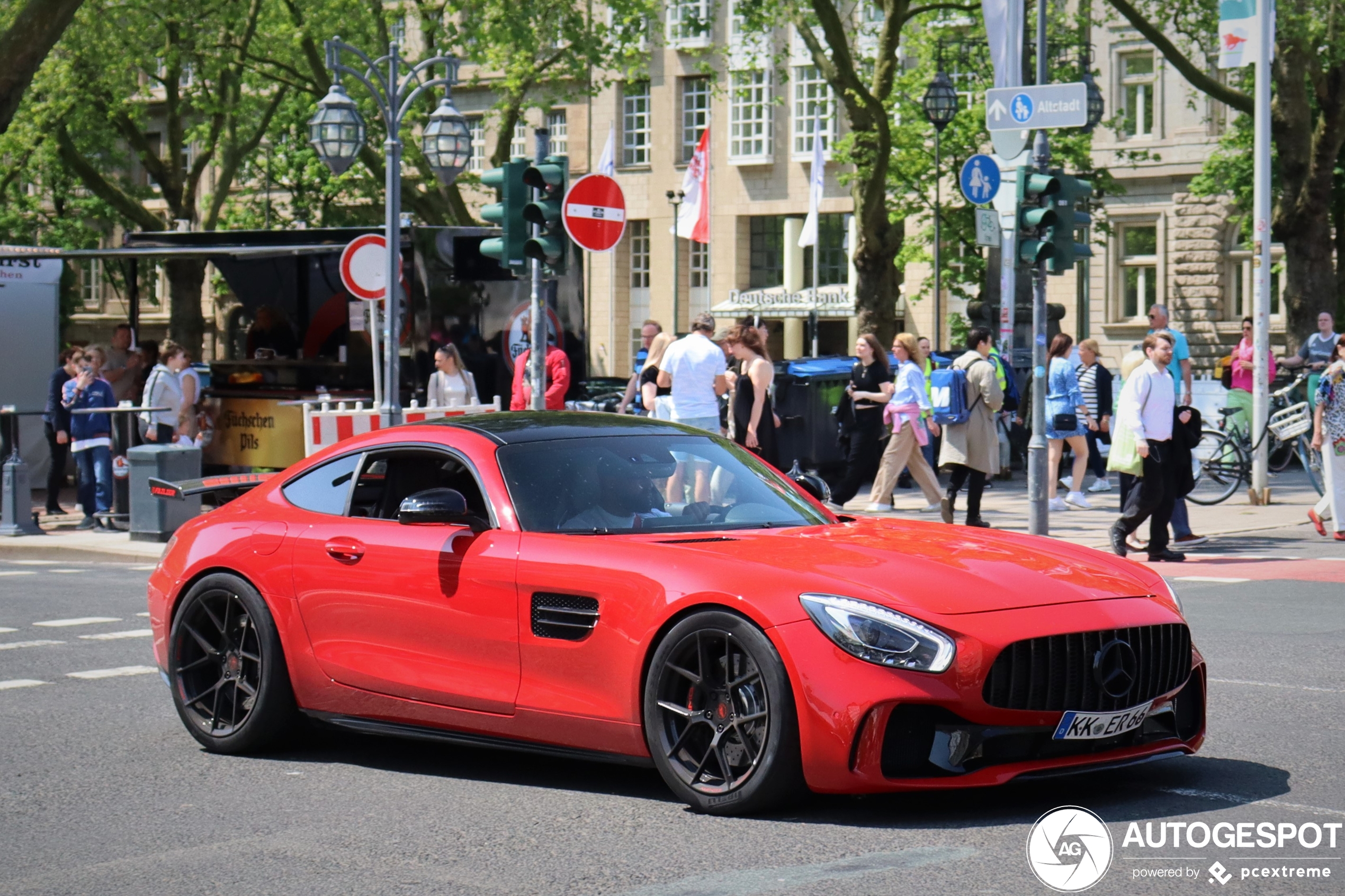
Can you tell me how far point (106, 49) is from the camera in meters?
35.3

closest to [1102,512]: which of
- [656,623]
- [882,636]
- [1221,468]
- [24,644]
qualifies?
[1221,468]

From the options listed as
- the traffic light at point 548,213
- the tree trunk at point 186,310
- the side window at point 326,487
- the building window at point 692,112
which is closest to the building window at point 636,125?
the building window at point 692,112

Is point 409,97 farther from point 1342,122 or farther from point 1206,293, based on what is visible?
point 1206,293

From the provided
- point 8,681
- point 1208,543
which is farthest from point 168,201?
point 8,681

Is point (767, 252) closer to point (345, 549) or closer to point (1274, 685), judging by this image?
point (1274, 685)

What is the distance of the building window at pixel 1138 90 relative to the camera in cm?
4750

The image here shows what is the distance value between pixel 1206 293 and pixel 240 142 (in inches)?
945

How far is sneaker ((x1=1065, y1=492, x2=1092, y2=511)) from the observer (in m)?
19.2

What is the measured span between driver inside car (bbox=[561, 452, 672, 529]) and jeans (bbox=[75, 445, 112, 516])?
14450mm

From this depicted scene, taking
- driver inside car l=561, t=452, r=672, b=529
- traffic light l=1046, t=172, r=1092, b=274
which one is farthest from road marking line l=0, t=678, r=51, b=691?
traffic light l=1046, t=172, r=1092, b=274

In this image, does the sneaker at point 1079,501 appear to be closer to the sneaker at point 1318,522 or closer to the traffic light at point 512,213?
the sneaker at point 1318,522

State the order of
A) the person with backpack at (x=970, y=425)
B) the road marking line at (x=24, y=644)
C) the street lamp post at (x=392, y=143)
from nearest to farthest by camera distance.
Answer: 1. the road marking line at (x=24, y=644)
2. the person with backpack at (x=970, y=425)
3. the street lamp post at (x=392, y=143)

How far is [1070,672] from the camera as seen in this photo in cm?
575

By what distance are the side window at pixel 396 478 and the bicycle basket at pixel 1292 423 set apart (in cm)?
1260
